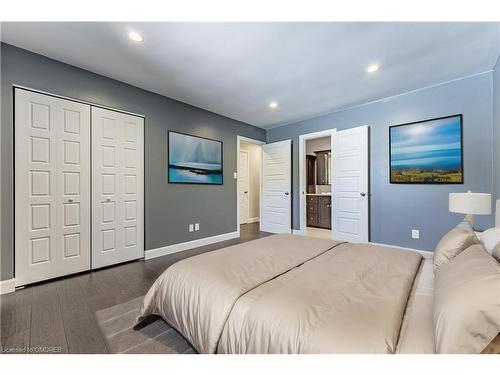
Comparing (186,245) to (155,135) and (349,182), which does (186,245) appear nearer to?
(155,135)

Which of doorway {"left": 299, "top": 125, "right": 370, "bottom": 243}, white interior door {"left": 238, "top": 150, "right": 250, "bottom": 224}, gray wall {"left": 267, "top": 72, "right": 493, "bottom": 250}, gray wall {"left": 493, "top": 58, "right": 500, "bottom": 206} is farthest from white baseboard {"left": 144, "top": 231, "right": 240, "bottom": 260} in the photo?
gray wall {"left": 493, "top": 58, "right": 500, "bottom": 206}

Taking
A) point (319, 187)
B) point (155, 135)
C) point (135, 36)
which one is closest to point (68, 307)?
point (155, 135)

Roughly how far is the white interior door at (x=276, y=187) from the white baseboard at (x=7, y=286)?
416 centimetres

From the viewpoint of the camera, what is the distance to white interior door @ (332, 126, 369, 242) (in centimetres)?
377

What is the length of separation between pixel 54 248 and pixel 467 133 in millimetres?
5367

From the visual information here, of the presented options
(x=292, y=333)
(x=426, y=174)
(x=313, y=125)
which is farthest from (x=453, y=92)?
(x=292, y=333)

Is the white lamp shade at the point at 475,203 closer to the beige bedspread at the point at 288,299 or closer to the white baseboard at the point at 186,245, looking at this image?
the beige bedspread at the point at 288,299

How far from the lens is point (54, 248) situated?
8.20ft

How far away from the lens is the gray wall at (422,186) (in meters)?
2.84

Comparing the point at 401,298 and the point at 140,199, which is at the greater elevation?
the point at 140,199

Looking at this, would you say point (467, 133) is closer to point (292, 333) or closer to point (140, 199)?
point (292, 333)

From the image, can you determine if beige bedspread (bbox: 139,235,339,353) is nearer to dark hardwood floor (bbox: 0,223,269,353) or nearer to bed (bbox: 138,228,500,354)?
bed (bbox: 138,228,500,354)

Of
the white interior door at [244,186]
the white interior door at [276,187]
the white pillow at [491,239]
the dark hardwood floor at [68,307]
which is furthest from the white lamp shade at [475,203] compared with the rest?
the white interior door at [244,186]

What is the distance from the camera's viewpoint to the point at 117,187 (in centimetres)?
301
